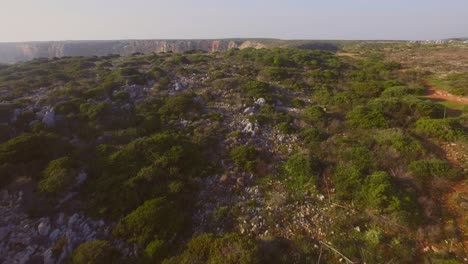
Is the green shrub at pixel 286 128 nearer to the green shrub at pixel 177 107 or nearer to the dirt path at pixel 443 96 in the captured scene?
the green shrub at pixel 177 107

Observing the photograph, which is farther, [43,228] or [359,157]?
[359,157]

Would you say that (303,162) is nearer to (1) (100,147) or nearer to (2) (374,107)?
(2) (374,107)

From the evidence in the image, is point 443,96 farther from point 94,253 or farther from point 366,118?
point 94,253

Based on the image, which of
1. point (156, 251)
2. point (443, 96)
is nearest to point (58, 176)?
point (156, 251)

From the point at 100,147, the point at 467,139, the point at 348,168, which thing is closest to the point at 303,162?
the point at 348,168

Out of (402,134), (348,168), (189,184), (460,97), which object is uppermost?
(460,97)

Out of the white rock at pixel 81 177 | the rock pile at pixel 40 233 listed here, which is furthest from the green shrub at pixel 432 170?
the white rock at pixel 81 177
